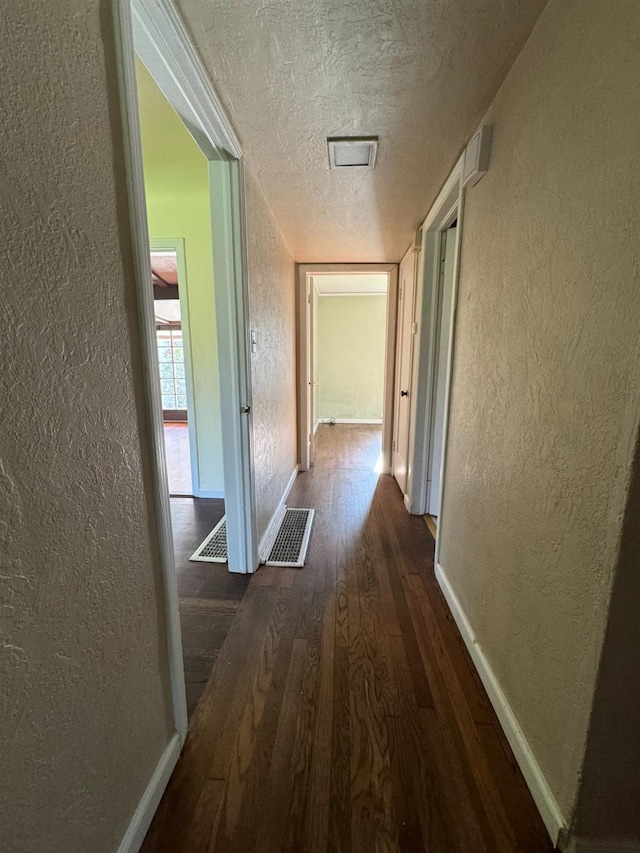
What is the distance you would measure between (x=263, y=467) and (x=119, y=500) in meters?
1.47

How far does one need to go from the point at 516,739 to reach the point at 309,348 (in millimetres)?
3447

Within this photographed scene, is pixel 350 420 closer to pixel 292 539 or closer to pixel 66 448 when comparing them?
pixel 292 539

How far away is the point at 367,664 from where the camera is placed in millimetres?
1416

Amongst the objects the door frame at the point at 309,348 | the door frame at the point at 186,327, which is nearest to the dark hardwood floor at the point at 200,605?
the door frame at the point at 186,327

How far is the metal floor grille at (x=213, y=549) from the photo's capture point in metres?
2.14

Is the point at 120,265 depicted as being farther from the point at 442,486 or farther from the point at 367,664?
the point at 442,486

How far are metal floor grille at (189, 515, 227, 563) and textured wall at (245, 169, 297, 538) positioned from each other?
289 millimetres

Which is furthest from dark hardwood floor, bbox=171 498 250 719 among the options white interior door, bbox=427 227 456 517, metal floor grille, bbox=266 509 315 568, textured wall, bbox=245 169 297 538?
white interior door, bbox=427 227 456 517

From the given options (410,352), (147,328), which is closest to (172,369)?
(410,352)

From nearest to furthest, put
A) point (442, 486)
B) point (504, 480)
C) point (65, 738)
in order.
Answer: point (65, 738)
point (504, 480)
point (442, 486)

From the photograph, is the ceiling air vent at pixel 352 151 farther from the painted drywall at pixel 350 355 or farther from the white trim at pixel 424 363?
the painted drywall at pixel 350 355

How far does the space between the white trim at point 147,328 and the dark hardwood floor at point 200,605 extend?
305 millimetres

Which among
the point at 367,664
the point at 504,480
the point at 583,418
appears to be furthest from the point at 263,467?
the point at 583,418

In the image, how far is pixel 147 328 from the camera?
0.88 m
